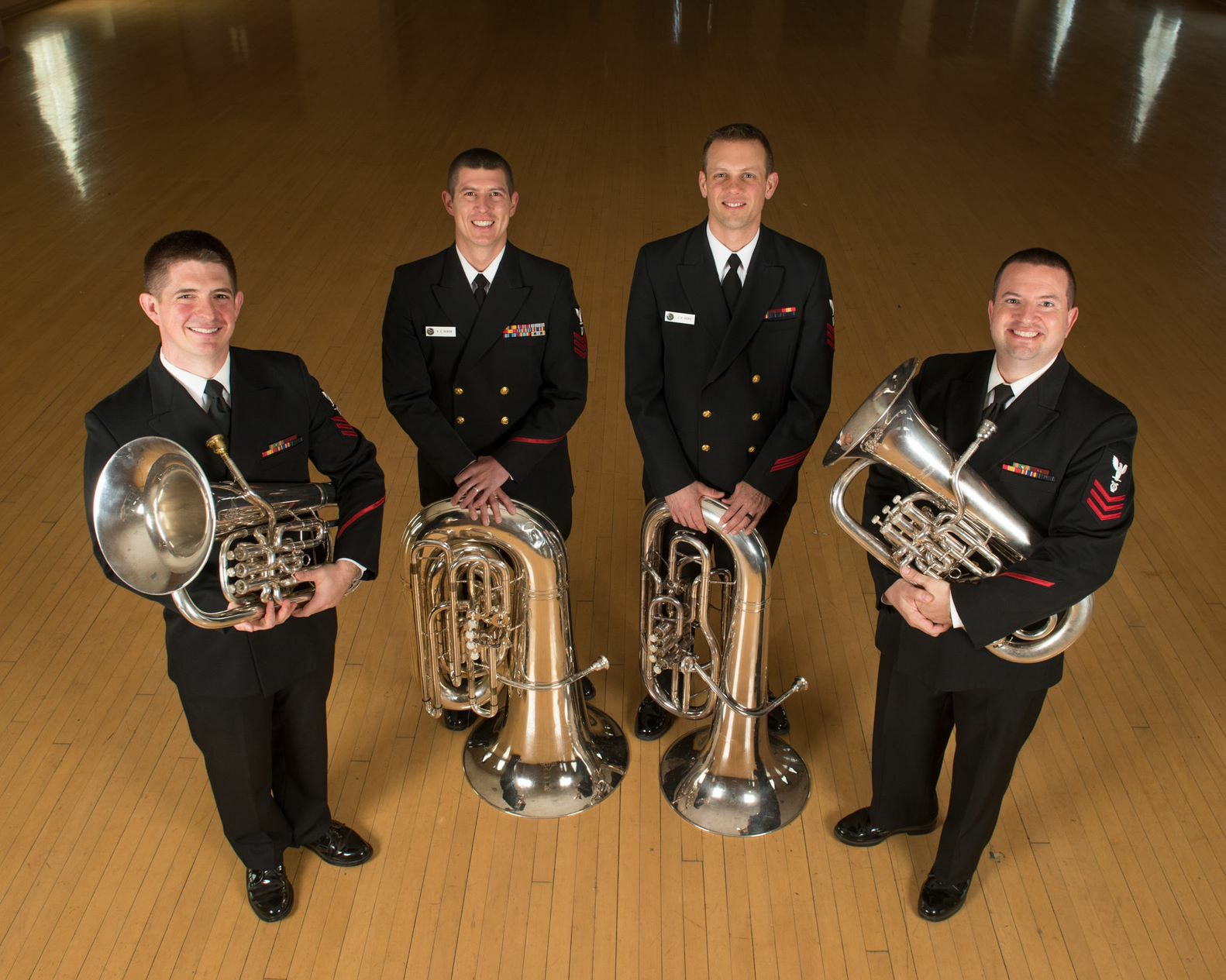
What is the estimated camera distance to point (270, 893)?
116 inches

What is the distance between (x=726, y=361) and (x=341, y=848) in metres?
1.78

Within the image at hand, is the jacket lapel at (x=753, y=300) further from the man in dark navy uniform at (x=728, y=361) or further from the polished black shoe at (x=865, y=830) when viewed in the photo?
the polished black shoe at (x=865, y=830)

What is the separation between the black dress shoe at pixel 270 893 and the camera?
294 centimetres

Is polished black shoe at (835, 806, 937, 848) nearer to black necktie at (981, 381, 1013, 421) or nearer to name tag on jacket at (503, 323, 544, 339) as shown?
black necktie at (981, 381, 1013, 421)

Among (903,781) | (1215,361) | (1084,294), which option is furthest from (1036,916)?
(1084,294)

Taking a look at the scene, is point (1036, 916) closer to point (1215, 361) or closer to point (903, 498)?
point (903, 498)

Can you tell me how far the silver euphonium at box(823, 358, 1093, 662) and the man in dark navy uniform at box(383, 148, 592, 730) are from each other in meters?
1.08

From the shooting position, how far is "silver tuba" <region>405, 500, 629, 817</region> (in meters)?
2.92

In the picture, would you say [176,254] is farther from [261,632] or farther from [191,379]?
[261,632]

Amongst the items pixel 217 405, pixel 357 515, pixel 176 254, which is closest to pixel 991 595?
pixel 357 515

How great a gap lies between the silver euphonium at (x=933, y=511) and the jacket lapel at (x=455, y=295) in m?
1.23

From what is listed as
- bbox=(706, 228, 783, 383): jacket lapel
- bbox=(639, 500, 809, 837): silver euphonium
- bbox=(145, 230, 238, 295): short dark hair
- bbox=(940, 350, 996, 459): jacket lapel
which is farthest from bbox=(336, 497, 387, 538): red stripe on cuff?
bbox=(940, 350, 996, 459): jacket lapel

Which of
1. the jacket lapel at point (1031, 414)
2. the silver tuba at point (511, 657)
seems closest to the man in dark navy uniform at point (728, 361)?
the silver tuba at point (511, 657)

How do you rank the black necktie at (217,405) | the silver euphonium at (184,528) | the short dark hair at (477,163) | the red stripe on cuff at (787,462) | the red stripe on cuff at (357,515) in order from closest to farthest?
the silver euphonium at (184,528), the black necktie at (217,405), the red stripe on cuff at (357,515), the short dark hair at (477,163), the red stripe on cuff at (787,462)
